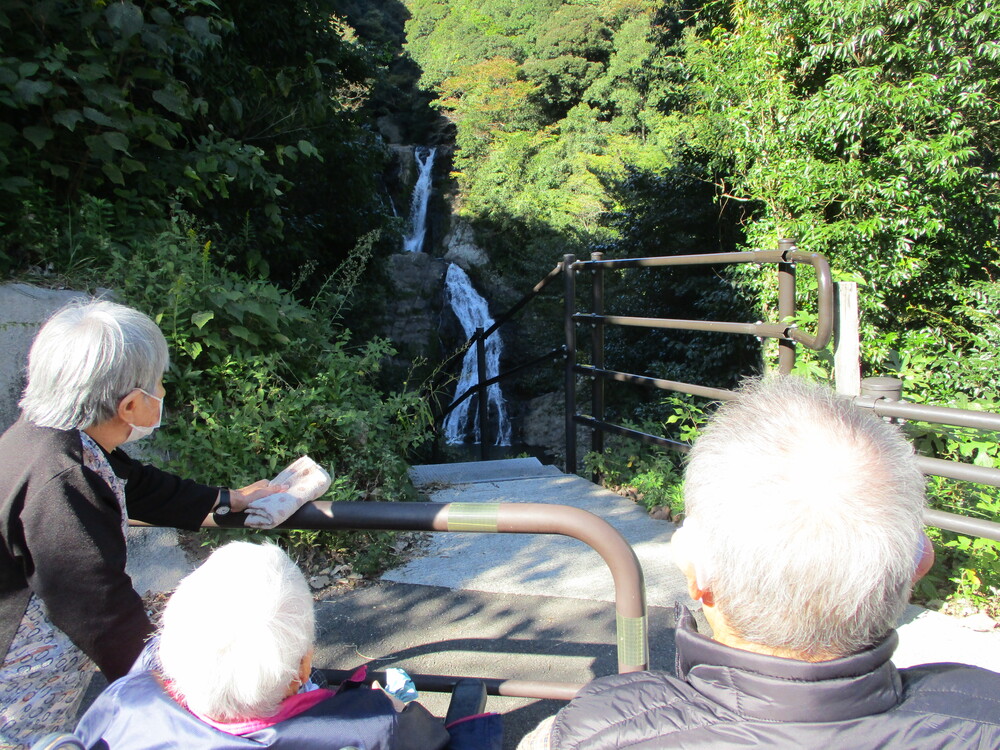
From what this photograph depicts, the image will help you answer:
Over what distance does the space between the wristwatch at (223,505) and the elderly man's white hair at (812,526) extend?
0.97 m

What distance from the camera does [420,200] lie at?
23016 mm

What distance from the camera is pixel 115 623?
121cm

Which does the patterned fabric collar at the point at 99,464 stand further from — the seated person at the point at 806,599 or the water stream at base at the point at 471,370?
the water stream at base at the point at 471,370

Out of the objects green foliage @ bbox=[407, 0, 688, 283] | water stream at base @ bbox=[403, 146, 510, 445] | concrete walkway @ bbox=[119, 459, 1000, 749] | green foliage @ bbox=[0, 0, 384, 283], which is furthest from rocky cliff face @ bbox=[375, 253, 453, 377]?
A: concrete walkway @ bbox=[119, 459, 1000, 749]

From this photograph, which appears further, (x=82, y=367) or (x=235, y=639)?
(x=82, y=367)

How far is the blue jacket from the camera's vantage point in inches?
38.0

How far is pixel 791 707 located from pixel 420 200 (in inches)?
912

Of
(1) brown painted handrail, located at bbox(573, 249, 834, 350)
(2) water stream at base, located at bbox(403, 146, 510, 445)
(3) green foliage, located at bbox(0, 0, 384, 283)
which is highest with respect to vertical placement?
(3) green foliage, located at bbox(0, 0, 384, 283)

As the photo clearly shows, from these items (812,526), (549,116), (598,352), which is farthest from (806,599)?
(549,116)

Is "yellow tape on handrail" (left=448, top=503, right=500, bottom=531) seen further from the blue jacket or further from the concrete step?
the concrete step

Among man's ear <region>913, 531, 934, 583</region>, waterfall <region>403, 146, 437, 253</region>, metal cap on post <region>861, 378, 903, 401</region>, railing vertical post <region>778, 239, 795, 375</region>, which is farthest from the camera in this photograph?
waterfall <region>403, 146, 437, 253</region>

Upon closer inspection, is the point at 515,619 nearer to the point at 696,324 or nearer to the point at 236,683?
the point at 236,683

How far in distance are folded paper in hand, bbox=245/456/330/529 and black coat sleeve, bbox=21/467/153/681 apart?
9.0 inches

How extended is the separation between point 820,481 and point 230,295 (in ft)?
9.47
